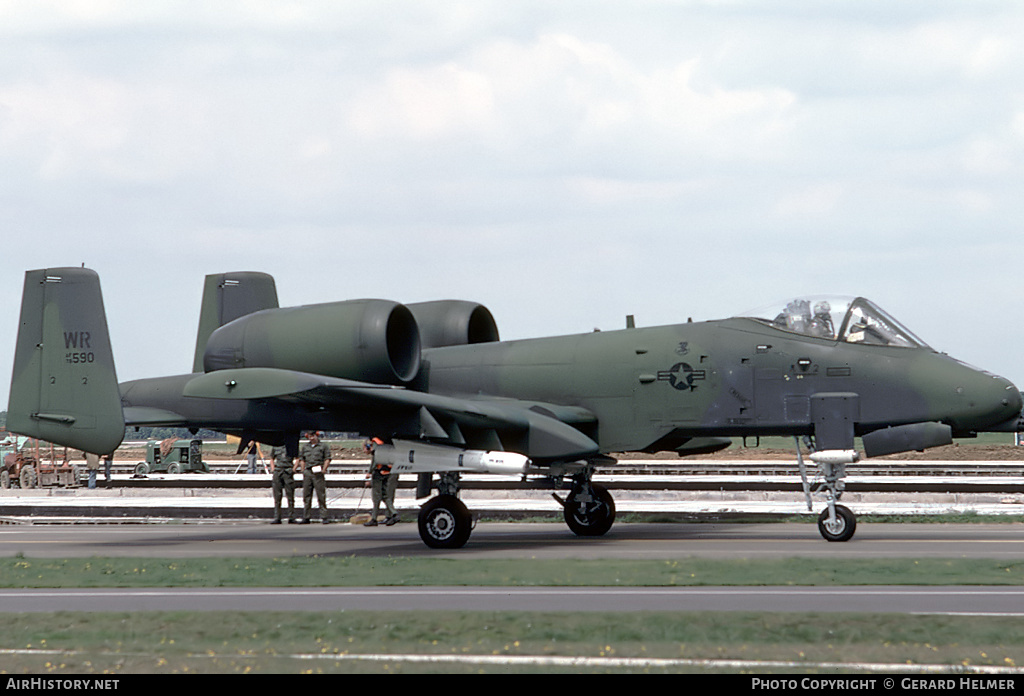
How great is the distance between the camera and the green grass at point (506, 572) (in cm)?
1260

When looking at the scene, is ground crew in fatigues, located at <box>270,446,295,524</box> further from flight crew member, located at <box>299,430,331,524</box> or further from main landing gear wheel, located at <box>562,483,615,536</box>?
main landing gear wheel, located at <box>562,483,615,536</box>

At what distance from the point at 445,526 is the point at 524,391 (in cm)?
331

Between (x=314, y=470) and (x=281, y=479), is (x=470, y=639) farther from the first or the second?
(x=314, y=470)

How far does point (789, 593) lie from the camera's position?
37.6 feet

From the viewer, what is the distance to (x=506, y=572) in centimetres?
1367

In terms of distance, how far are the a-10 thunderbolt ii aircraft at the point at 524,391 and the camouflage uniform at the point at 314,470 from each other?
3055 millimetres

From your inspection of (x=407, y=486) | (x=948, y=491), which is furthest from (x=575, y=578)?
(x=407, y=486)

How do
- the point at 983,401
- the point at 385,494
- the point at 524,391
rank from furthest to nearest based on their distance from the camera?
the point at 385,494
the point at 524,391
the point at 983,401

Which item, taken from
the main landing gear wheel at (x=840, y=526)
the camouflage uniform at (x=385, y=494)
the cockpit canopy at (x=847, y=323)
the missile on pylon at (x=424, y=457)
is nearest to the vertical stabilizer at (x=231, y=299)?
the camouflage uniform at (x=385, y=494)

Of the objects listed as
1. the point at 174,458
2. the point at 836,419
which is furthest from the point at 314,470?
the point at 174,458

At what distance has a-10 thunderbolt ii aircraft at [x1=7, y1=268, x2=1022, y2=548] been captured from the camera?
17.3 m

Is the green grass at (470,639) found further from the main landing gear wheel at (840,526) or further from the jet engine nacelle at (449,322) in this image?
the jet engine nacelle at (449,322)

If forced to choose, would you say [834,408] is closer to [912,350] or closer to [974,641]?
[912,350]
